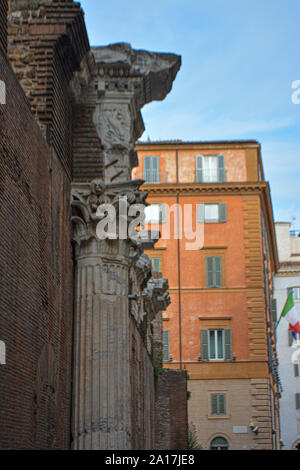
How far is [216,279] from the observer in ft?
136

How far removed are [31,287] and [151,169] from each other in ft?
107

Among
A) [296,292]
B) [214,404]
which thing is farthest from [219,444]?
[296,292]

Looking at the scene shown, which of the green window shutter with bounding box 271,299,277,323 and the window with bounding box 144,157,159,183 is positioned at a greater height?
the window with bounding box 144,157,159,183

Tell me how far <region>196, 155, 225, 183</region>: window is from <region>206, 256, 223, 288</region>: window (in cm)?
420

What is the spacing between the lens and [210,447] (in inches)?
1583

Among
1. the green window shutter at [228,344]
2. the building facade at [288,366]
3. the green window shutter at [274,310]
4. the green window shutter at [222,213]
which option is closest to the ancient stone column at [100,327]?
the green window shutter at [228,344]

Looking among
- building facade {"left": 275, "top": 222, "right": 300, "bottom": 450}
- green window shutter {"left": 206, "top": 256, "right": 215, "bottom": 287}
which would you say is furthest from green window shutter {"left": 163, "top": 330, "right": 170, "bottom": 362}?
building facade {"left": 275, "top": 222, "right": 300, "bottom": 450}

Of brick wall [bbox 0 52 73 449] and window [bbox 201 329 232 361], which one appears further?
window [bbox 201 329 232 361]

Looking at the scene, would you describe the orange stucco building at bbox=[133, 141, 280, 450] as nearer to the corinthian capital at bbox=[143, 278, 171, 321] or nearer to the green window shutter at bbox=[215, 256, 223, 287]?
the green window shutter at bbox=[215, 256, 223, 287]

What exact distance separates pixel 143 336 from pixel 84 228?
7.02m

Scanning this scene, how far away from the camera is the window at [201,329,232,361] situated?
40.3 metres

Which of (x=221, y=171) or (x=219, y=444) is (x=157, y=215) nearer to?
(x=221, y=171)

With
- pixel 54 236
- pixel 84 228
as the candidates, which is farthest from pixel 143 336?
pixel 54 236
